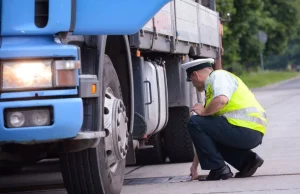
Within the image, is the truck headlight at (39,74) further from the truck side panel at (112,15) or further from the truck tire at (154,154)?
the truck tire at (154,154)

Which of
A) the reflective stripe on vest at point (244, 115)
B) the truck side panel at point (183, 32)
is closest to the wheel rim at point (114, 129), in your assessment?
the truck side panel at point (183, 32)

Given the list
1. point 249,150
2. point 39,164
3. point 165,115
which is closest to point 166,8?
point 165,115

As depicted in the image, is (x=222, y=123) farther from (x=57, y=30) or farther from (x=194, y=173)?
(x=57, y=30)

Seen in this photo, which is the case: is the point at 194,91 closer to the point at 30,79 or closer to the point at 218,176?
the point at 218,176

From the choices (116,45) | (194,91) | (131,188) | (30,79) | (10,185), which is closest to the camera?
(30,79)

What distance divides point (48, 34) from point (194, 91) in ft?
19.1

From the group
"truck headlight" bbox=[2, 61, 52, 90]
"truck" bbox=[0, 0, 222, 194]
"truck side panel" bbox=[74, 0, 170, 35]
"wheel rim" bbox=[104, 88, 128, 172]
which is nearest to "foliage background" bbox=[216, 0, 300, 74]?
"truck" bbox=[0, 0, 222, 194]

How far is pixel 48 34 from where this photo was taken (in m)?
6.21

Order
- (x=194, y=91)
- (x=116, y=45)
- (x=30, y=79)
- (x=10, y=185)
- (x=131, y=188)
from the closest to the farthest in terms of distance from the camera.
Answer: (x=30, y=79) < (x=116, y=45) < (x=131, y=188) < (x=10, y=185) < (x=194, y=91)

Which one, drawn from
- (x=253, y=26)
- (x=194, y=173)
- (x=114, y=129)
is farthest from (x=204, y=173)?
(x=253, y=26)

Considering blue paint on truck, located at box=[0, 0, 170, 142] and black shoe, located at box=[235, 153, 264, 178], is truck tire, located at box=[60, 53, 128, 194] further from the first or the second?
black shoe, located at box=[235, 153, 264, 178]

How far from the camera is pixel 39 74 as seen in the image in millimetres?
6145

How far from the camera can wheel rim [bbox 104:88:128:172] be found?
23.7 ft

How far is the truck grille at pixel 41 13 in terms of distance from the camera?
6.19 m
